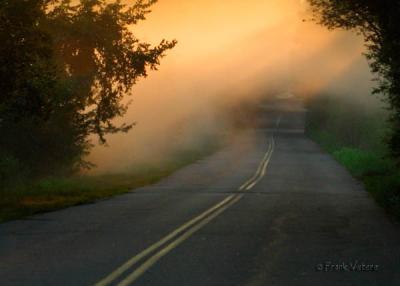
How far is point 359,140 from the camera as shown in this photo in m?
55.3

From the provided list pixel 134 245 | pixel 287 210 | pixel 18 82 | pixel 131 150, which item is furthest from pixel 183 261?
pixel 131 150

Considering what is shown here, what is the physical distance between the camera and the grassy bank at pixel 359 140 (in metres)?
23.4

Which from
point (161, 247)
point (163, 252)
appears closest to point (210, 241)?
point (161, 247)

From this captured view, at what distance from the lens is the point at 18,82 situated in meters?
18.3

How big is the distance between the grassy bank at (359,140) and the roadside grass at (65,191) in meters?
8.58

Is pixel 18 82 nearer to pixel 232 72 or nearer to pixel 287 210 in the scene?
pixel 287 210

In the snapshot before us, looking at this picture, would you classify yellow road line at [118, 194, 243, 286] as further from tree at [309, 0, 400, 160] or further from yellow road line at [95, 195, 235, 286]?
tree at [309, 0, 400, 160]

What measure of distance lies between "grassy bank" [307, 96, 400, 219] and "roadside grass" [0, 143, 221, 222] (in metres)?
8.58

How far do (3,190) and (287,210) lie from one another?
1004 centimetres

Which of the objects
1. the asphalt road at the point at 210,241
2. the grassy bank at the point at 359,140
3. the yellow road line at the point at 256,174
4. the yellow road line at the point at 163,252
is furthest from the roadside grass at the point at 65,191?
the grassy bank at the point at 359,140

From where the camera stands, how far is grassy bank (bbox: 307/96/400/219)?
23406 millimetres
